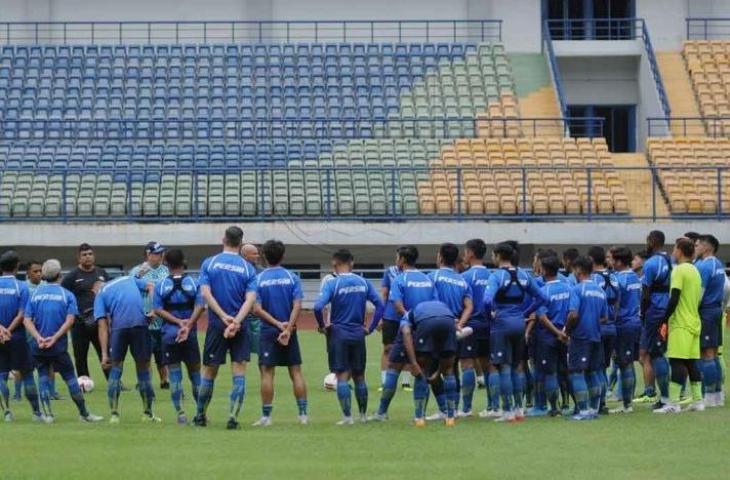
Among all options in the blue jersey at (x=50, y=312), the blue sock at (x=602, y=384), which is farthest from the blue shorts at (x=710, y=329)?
the blue jersey at (x=50, y=312)

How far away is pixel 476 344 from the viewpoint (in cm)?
1720

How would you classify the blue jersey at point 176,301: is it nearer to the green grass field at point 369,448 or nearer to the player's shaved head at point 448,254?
the green grass field at point 369,448

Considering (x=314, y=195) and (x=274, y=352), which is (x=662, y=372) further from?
(x=314, y=195)

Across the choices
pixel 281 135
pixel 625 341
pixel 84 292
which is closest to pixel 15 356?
pixel 84 292

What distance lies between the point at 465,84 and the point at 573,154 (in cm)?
441

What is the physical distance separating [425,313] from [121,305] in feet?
10.2

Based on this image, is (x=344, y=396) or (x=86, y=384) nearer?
(x=344, y=396)

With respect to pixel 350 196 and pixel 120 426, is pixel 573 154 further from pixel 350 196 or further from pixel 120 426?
pixel 120 426

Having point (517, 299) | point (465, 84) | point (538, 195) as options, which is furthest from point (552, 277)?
point (465, 84)

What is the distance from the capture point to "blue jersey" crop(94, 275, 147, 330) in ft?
56.1

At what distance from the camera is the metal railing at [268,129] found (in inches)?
1550

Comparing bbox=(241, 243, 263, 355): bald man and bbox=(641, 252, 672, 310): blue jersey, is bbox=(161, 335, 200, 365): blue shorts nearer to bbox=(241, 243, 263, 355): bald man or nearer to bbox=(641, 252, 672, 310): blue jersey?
bbox=(241, 243, 263, 355): bald man

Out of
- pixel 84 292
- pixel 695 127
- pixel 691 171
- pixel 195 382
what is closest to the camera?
pixel 195 382

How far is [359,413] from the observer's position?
17453mm
